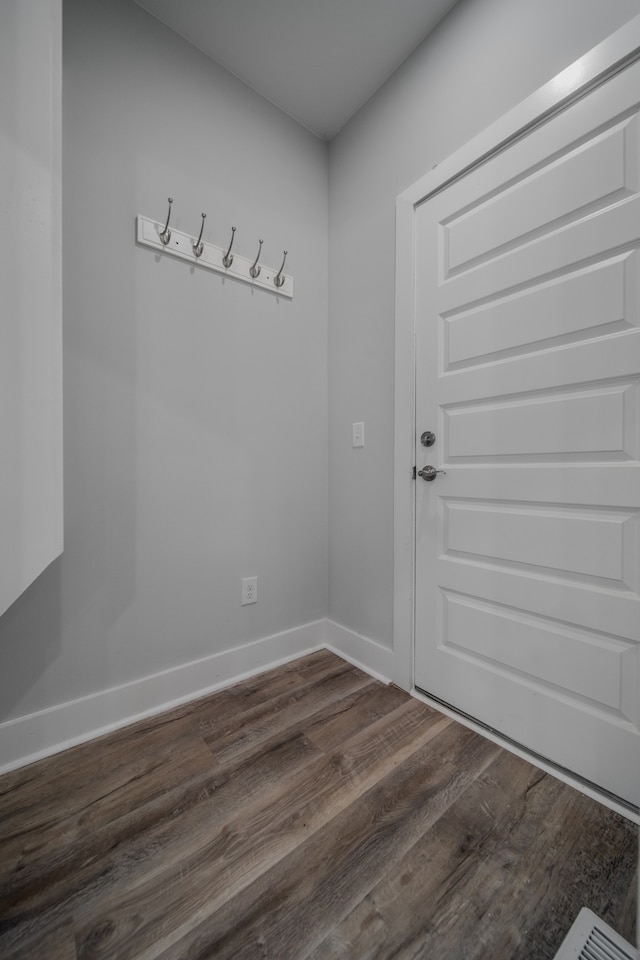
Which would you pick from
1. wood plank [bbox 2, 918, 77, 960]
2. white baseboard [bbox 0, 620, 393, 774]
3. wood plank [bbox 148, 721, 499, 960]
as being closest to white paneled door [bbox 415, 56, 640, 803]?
wood plank [bbox 148, 721, 499, 960]

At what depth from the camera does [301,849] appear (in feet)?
2.99

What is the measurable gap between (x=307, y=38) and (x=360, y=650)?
8.09 feet

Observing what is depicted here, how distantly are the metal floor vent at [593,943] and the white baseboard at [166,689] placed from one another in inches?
34.8

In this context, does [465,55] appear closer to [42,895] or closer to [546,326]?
[546,326]

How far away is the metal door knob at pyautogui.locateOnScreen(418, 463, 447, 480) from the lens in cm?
144

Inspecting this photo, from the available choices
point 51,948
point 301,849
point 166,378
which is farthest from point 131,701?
point 166,378

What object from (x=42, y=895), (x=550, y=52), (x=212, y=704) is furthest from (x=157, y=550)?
(x=550, y=52)

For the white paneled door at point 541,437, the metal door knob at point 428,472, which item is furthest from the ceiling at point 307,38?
the metal door knob at point 428,472

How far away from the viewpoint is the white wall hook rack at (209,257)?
4.54ft

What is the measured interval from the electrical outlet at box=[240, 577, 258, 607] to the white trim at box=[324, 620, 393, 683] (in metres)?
0.47

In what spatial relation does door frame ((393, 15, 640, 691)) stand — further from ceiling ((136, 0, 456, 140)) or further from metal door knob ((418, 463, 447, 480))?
ceiling ((136, 0, 456, 140))

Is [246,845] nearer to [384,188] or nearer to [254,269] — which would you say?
[254,269]

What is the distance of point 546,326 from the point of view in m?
1.15

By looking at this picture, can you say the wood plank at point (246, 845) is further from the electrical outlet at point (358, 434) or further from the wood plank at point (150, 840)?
the electrical outlet at point (358, 434)
